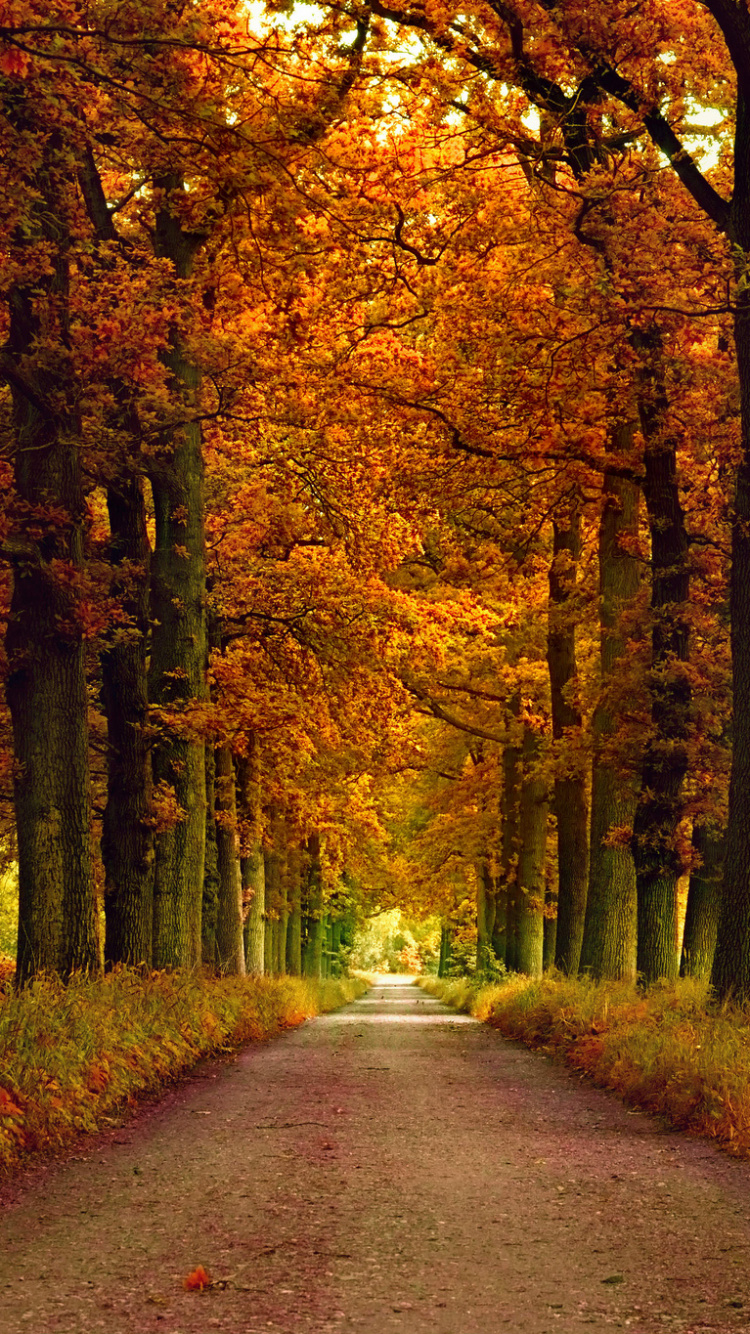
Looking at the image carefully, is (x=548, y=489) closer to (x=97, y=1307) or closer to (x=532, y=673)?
(x=532, y=673)

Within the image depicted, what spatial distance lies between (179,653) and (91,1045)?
889cm

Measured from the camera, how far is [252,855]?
3033 centimetres

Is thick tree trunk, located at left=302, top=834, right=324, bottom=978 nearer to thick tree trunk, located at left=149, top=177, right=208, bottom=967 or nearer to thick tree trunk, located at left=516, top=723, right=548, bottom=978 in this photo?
thick tree trunk, located at left=516, top=723, right=548, bottom=978

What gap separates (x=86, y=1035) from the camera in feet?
38.6

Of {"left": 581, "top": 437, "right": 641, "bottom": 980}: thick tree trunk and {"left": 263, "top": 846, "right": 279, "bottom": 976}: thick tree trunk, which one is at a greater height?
{"left": 581, "top": 437, "right": 641, "bottom": 980}: thick tree trunk

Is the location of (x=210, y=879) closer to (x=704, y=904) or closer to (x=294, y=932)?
(x=704, y=904)

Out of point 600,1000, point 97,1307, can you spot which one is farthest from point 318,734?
point 97,1307

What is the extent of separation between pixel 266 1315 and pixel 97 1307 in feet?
2.21

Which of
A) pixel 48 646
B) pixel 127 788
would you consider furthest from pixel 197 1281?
pixel 127 788

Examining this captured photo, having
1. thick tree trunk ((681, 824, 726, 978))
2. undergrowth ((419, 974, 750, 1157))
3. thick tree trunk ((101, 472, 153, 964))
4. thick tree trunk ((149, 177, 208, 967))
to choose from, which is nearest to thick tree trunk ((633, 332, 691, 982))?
undergrowth ((419, 974, 750, 1157))

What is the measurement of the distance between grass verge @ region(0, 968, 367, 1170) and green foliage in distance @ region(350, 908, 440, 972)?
309ft

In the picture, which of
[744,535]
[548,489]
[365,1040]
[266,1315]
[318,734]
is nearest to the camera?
[266,1315]

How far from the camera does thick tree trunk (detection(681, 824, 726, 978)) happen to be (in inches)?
877

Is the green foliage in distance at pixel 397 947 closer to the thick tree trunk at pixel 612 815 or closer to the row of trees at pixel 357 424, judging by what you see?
the row of trees at pixel 357 424
